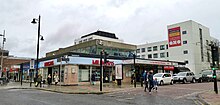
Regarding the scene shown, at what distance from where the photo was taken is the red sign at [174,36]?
6406 cm

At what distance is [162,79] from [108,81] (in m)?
7.90

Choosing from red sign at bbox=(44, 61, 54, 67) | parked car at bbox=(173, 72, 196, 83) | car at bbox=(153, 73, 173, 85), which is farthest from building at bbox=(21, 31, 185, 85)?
parked car at bbox=(173, 72, 196, 83)

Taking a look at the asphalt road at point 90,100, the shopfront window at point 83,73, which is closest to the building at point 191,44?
the shopfront window at point 83,73

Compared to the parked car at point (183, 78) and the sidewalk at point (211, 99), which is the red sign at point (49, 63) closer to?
the parked car at point (183, 78)

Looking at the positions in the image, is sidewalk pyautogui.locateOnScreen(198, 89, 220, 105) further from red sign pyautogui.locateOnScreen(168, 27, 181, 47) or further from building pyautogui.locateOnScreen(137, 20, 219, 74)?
red sign pyautogui.locateOnScreen(168, 27, 181, 47)

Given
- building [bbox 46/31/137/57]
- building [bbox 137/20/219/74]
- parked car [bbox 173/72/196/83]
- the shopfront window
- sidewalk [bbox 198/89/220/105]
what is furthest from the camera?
A: building [bbox 137/20/219/74]

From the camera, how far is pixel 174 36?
65062 millimetres

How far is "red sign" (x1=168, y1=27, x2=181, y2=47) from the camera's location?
210ft

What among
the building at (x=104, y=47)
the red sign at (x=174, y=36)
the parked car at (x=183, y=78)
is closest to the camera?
the parked car at (x=183, y=78)

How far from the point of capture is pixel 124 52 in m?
42.0

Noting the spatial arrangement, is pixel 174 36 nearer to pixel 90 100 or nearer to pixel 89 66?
pixel 89 66

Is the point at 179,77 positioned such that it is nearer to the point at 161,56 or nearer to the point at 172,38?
the point at 172,38

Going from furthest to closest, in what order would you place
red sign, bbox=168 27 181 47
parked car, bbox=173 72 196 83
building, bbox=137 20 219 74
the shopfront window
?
1. red sign, bbox=168 27 181 47
2. building, bbox=137 20 219 74
3. parked car, bbox=173 72 196 83
4. the shopfront window

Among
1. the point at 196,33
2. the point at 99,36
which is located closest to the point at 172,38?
the point at 196,33
